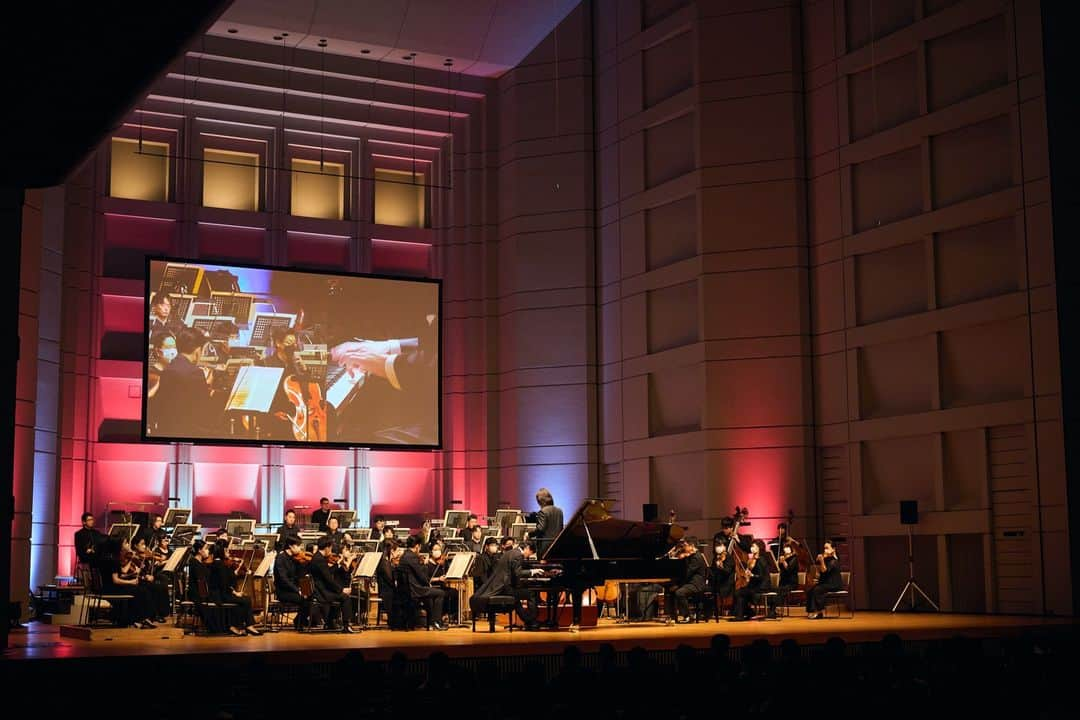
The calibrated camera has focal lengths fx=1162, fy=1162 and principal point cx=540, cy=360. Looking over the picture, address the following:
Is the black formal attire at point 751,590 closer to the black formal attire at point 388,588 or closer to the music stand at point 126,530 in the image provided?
the black formal attire at point 388,588

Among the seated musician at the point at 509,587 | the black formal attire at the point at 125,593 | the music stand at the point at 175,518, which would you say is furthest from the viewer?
the music stand at the point at 175,518

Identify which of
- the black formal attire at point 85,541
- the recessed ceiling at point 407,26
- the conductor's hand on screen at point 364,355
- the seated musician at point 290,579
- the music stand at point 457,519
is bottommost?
the seated musician at point 290,579

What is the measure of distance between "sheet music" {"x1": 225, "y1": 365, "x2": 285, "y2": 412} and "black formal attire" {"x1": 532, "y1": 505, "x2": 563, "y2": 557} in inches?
283

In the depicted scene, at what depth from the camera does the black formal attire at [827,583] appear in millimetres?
16219

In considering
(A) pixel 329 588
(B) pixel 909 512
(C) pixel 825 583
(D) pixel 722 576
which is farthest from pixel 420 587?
(B) pixel 909 512

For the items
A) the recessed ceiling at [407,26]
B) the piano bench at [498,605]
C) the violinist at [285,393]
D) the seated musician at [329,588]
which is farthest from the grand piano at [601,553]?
the recessed ceiling at [407,26]

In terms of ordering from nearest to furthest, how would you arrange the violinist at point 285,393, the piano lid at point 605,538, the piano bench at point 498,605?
1. the piano lid at point 605,538
2. the piano bench at point 498,605
3. the violinist at point 285,393

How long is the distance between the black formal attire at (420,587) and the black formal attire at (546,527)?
5.99ft

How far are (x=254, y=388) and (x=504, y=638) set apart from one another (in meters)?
10.6

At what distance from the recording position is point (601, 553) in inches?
562

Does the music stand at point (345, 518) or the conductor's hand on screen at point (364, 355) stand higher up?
the conductor's hand on screen at point (364, 355)

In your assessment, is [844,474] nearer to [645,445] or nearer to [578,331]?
[645,445]

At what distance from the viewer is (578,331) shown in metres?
22.4

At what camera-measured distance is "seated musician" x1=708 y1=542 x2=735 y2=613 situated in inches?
658
